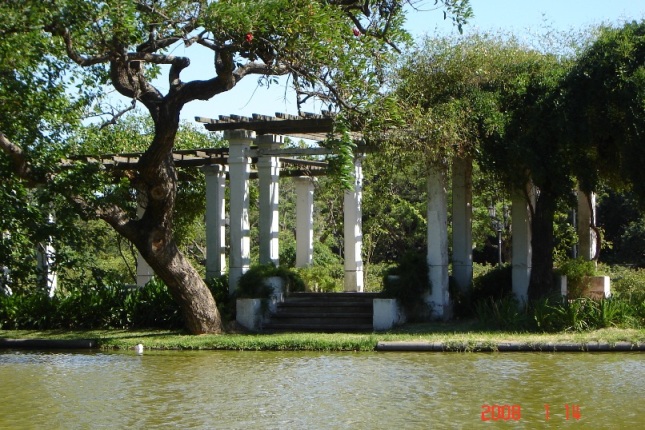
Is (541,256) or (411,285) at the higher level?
(541,256)

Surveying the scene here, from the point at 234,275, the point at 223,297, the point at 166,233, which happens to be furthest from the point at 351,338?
the point at 223,297

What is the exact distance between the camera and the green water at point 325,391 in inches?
374

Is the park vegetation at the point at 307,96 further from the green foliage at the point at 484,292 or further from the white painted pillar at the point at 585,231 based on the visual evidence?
the white painted pillar at the point at 585,231

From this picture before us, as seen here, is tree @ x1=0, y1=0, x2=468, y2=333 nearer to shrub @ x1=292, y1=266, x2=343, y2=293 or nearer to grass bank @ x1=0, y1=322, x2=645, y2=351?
grass bank @ x1=0, y1=322, x2=645, y2=351

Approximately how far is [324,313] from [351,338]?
2715mm

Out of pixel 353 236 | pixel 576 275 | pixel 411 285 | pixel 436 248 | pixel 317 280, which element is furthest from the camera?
pixel 353 236

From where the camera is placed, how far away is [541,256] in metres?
18.6

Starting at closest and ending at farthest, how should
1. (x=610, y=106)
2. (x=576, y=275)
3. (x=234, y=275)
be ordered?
(x=610, y=106) < (x=576, y=275) < (x=234, y=275)

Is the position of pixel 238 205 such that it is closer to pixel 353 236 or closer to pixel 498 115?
pixel 353 236

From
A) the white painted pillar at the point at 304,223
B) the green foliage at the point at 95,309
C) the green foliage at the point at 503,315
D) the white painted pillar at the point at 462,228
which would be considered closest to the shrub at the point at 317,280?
→ the white painted pillar at the point at 304,223

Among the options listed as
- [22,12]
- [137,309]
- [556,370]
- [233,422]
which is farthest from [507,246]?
[233,422]

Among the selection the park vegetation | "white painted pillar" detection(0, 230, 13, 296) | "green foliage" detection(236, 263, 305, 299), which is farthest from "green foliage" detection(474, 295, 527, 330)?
"white painted pillar" detection(0, 230, 13, 296)

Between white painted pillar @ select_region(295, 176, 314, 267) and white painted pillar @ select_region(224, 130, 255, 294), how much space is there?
15.2 feet
